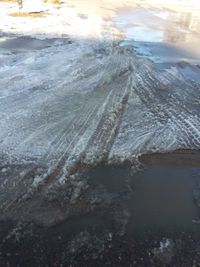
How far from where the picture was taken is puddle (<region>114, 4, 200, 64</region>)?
10.7 m

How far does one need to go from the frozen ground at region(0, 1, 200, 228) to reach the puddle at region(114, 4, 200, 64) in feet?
2.46

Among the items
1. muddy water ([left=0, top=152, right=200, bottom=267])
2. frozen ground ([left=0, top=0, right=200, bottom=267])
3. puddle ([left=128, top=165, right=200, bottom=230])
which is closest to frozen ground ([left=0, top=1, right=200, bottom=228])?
frozen ground ([left=0, top=0, right=200, bottom=267])

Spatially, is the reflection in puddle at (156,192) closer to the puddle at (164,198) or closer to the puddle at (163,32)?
the puddle at (164,198)

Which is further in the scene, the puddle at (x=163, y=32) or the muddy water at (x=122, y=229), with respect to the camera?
the puddle at (x=163, y=32)

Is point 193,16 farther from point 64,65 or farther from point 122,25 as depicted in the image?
point 64,65

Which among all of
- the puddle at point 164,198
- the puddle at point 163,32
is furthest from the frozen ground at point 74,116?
the puddle at point 163,32

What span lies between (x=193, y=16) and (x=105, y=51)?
8.25m

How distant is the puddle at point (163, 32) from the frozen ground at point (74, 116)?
0.75 meters

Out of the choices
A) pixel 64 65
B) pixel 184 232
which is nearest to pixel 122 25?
pixel 64 65

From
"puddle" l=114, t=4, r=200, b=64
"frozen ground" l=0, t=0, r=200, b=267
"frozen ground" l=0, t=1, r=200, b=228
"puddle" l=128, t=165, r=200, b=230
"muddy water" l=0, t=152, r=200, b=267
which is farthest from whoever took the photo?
"puddle" l=114, t=4, r=200, b=64

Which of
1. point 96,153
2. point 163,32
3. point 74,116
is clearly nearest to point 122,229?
point 96,153

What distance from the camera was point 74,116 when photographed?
663 centimetres

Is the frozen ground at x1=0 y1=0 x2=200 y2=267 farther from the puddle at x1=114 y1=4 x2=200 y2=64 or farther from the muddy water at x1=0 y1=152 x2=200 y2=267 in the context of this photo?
the puddle at x1=114 y1=4 x2=200 y2=64

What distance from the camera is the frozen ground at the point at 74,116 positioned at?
483cm
